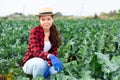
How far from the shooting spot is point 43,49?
4.90 m

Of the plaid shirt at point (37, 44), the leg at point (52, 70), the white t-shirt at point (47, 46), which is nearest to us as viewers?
the leg at point (52, 70)

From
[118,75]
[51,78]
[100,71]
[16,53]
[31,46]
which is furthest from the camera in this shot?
[16,53]

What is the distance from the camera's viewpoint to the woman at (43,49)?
15.2 feet

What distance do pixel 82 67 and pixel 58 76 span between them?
46 cm

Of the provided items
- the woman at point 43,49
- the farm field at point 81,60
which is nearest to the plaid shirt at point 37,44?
the woman at point 43,49

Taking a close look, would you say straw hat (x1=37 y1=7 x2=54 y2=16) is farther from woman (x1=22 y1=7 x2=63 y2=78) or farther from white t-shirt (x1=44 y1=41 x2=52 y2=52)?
white t-shirt (x1=44 y1=41 x2=52 y2=52)

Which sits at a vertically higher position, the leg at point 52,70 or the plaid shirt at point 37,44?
the plaid shirt at point 37,44

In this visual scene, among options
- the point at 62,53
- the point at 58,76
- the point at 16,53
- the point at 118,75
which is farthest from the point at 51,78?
the point at 16,53

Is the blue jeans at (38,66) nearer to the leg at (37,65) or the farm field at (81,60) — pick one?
the leg at (37,65)

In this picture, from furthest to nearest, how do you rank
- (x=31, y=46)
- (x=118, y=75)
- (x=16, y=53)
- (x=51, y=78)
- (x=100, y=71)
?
1. (x=16, y=53)
2. (x=31, y=46)
3. (x=51, y=78)
4. (x=100, y=71)
5. (x=118, y=75)

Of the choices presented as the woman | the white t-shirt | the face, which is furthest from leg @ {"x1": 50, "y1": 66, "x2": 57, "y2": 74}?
the face

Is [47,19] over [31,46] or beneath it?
over

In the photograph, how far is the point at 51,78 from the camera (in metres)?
4.45

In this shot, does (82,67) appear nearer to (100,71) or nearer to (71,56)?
(100,71)
